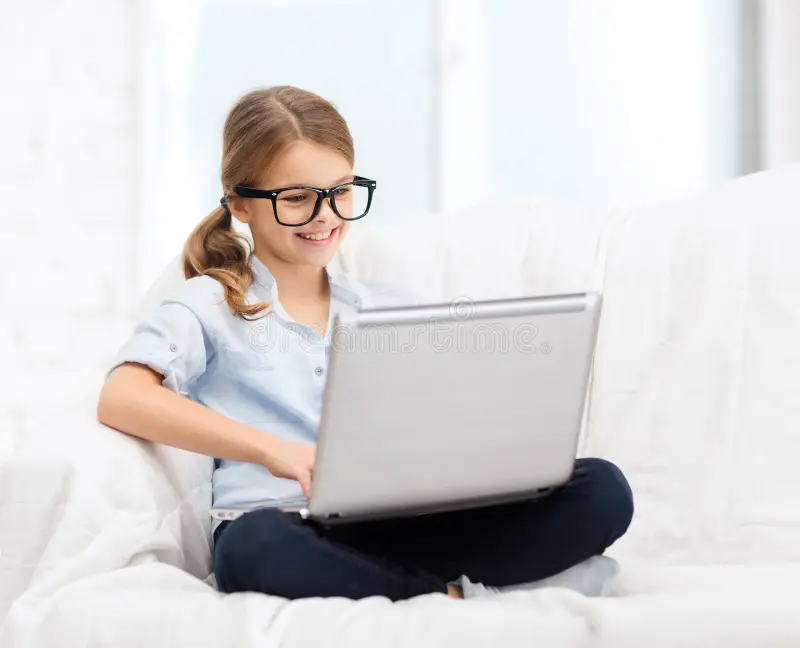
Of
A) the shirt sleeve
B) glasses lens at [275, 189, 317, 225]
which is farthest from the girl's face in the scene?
the shirt sleeve

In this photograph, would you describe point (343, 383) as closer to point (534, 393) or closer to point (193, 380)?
point (534, 393)

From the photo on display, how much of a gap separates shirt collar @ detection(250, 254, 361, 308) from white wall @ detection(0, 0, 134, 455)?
1.06 meters

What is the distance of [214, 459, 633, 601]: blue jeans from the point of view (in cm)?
85

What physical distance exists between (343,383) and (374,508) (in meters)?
0.14

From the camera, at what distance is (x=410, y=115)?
226cm

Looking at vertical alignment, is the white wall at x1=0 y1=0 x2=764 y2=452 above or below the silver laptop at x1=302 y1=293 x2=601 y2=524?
above

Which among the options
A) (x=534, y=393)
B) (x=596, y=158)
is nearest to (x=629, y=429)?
(x=534, y=393)

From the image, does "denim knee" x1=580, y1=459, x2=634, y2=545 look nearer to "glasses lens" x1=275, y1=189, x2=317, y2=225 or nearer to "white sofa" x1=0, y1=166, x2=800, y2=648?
"white sofa" x1=0, y1=166, x2=800, y2=648

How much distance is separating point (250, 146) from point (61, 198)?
3.90 feet

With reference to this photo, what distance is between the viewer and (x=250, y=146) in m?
1.15

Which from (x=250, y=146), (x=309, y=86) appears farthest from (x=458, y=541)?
(x=309, y=86)

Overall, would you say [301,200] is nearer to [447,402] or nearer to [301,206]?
[301,206]

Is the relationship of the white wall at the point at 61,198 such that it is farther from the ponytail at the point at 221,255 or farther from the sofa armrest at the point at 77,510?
the sofa armrest at the point at 77,510

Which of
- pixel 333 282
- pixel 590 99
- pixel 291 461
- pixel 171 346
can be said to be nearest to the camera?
pixel 291 461
